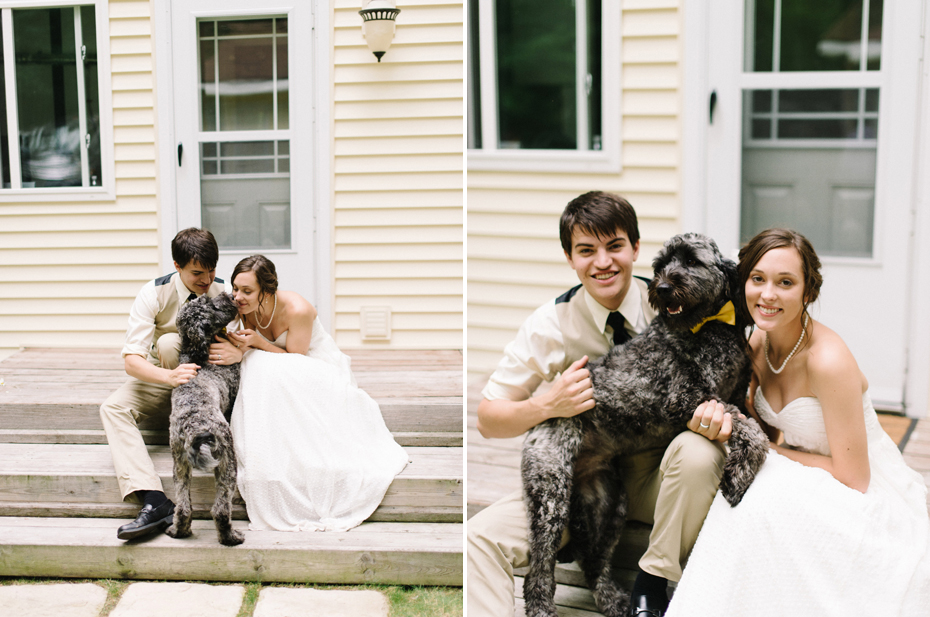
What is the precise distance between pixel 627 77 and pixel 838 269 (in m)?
1.28

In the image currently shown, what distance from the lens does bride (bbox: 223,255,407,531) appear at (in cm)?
244

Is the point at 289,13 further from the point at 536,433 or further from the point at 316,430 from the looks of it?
the point at 536,433

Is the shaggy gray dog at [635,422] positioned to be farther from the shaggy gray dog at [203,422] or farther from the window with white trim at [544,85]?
the window with white trim at [544,85]

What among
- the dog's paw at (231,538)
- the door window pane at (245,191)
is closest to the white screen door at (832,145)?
the door window pane at (245,191)

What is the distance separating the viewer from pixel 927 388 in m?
2.96

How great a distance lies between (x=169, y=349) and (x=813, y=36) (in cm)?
286

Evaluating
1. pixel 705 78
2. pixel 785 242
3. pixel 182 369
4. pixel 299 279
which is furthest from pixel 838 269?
pixel 182 369

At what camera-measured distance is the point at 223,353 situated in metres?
2.42

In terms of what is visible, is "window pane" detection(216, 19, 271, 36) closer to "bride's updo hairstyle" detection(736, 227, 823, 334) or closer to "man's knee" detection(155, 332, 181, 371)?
"man's knee" detection(155, 332, 181, 371)

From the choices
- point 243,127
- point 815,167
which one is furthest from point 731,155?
point 243,127

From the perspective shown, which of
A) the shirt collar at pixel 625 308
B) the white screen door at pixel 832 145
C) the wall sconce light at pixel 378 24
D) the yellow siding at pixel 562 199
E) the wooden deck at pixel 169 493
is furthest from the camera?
the yellow siding at pixel 562 199

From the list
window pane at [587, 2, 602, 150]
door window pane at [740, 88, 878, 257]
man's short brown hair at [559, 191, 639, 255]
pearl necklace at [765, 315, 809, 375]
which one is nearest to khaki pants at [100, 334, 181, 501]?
man's short brown hair at [559, 191, 639, 255]

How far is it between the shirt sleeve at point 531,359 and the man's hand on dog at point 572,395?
0.15m

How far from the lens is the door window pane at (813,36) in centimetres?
300
